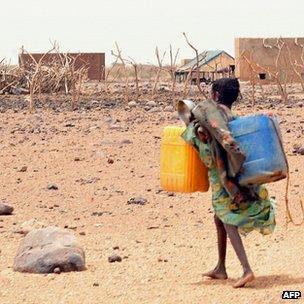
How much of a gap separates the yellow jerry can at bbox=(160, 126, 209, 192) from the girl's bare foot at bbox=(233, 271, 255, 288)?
0.63 m

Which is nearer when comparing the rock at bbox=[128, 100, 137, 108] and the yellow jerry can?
the yellow jerry can

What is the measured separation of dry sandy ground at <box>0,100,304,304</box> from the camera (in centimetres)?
632

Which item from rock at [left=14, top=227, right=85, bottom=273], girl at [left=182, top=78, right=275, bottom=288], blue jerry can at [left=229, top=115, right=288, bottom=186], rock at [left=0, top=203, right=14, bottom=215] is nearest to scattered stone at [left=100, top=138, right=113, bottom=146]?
rock at [left=0, top=203, right=14, bottom=215]

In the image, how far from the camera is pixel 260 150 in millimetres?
6172

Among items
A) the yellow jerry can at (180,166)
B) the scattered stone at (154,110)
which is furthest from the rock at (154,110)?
the yellow jerry can at (180,166)

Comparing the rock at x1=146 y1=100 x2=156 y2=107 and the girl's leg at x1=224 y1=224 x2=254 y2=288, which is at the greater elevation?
the girl's leg at x1=224 y1=224 x2=254 y2=288

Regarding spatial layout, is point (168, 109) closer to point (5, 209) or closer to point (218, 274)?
point (5, 209)

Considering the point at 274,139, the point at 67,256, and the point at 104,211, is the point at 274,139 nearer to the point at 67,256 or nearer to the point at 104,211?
the point at 67,256

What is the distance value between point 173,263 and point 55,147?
8.11 meters

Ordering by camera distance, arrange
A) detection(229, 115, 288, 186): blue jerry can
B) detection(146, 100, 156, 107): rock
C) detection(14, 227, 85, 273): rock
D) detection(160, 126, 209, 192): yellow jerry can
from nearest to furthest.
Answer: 1. detection(229, 115, 288, 186): blue jerry can
2. detection(160, 126, 209, 192): yellow jerry can
3. detection(14, 227, 85, 273): rock
4. detection(146, 100, 156, 107): rock

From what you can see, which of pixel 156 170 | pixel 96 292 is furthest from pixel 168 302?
pixel 156 170

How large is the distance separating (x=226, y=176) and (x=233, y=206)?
8.0 inches

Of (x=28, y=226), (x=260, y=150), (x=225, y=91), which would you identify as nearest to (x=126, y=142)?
(x=28, y=226)

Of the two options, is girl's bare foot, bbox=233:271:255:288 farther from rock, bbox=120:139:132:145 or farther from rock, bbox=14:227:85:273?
rock, bbox=120:139:132:145
